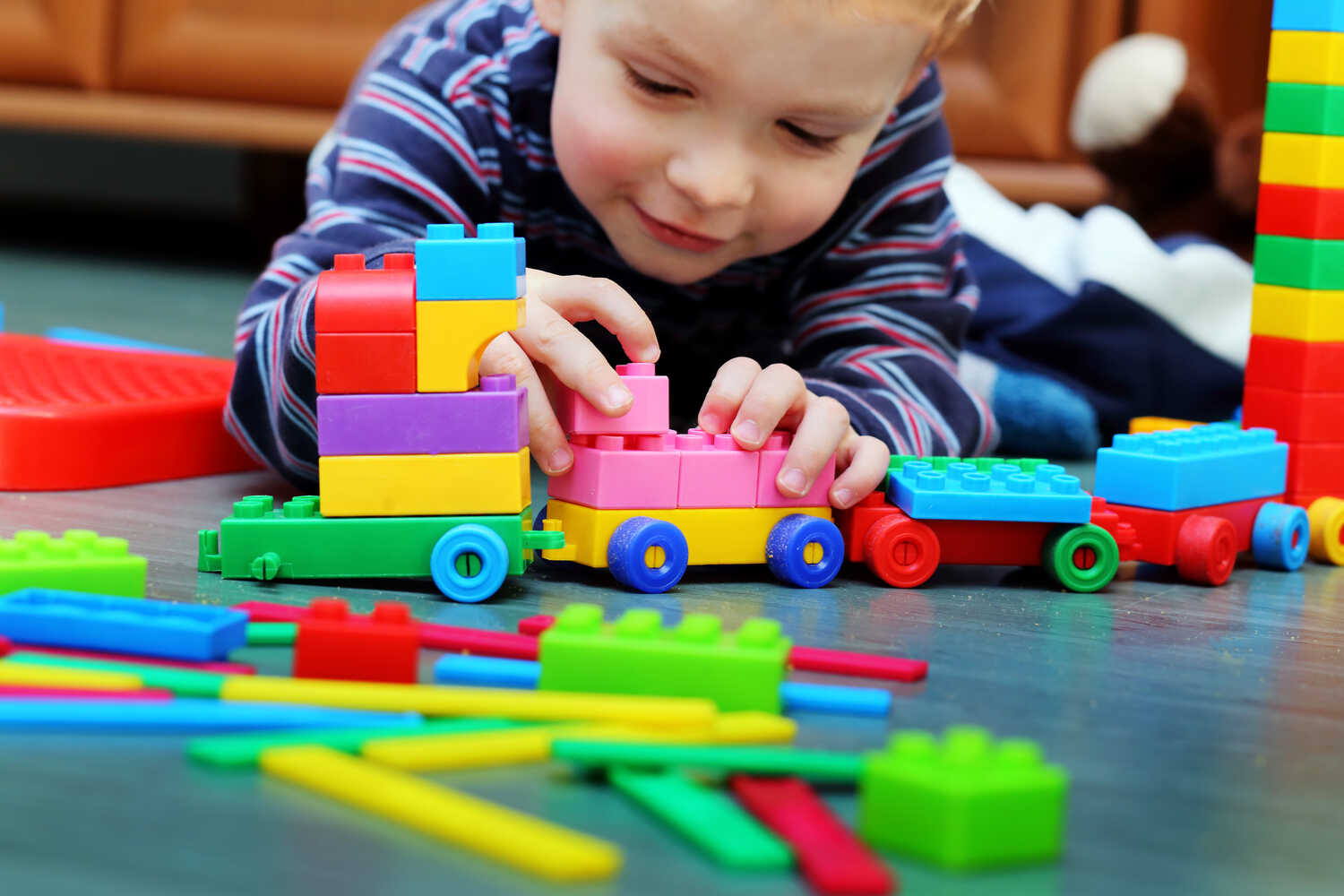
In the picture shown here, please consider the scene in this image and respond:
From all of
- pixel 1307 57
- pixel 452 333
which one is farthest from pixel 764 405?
pixel 1307 57

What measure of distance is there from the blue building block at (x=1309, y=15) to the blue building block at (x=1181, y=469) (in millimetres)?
237

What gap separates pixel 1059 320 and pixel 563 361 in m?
0.69

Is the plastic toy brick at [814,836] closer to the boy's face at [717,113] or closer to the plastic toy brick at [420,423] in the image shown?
the plastic toy brick at [420,423]

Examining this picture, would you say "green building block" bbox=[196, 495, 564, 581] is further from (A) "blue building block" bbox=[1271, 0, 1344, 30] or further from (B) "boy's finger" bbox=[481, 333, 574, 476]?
(A) "blue building block" bbox=[1271, 0, 1344, 30]

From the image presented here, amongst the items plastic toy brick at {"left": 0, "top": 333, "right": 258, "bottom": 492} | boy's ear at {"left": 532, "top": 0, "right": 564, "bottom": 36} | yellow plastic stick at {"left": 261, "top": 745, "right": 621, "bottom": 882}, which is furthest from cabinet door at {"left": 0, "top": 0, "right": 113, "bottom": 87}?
yellow plastic stick at {"left": 261, "top": 745, "right": 621, "bottom": 882}

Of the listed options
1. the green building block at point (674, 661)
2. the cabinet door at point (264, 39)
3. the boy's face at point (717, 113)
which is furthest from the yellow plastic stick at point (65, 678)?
the cabinet door at point (264, 39)

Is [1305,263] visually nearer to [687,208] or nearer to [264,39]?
[687,208]

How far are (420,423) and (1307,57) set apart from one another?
1.82ft

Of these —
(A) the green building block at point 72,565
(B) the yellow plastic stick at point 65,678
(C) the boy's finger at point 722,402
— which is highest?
(C) the boy's finger at point 722,402

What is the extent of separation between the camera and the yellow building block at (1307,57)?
2.93ft

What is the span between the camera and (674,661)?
55cm

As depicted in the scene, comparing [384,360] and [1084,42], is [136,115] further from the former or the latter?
[384,360]

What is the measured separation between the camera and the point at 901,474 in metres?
0.81

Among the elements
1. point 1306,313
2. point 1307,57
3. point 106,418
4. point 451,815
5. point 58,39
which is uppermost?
point 58,39
